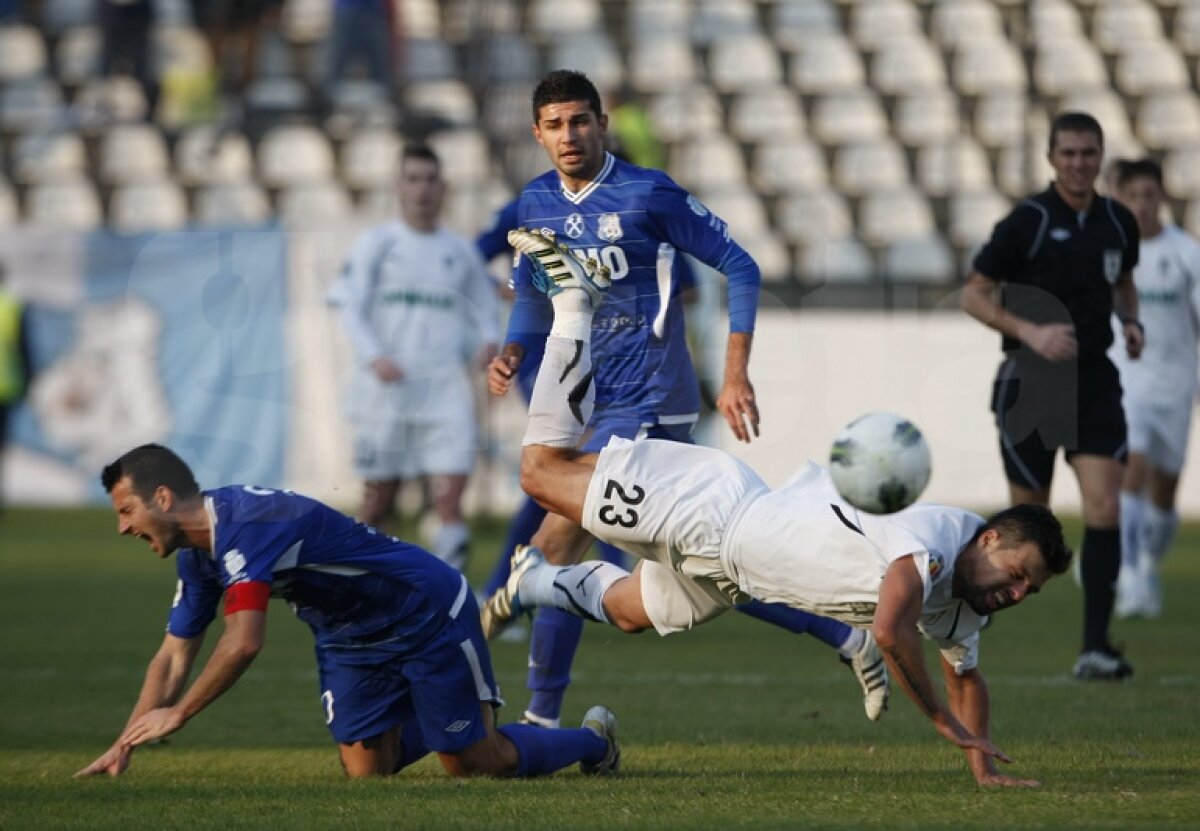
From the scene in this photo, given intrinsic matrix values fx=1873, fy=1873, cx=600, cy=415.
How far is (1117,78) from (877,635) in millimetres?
18140

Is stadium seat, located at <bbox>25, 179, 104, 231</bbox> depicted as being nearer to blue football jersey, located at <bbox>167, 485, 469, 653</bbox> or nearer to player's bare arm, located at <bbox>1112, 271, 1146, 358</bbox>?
player's bare arm, located at <bbox>1112, 271, 1146, 358</bbox>

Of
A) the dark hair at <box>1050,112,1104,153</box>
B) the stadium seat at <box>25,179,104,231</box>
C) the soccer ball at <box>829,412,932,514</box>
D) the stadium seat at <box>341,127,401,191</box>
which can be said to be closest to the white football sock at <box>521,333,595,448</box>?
the soccer ball at <box>829,412,932,514</box>

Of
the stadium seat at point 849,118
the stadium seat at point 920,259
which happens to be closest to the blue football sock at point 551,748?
the stadium seat at point 920,259

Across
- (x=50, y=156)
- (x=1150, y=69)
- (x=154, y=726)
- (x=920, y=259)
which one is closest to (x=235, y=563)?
(x=154, y=726)

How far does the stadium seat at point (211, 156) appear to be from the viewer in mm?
20484

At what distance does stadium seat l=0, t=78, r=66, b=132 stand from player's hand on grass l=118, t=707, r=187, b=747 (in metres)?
17.0

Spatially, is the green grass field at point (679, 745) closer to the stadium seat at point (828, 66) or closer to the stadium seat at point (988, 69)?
the stadium seat at point (988, 69)

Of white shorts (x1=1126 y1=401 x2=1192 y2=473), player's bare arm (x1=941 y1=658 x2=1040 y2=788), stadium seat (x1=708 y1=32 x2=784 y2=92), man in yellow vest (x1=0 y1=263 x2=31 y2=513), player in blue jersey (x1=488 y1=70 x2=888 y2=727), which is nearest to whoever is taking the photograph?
player's bare arm (x1=941 y1=658 x2=1040 y2=788)

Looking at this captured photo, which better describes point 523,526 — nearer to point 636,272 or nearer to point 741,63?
point 636,272

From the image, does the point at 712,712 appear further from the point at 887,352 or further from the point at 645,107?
the point at 645,107

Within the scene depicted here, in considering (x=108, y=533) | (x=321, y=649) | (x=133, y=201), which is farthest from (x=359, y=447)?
(x=133, y=201)

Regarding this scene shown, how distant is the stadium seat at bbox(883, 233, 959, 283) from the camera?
763 inches

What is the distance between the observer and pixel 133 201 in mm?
20219

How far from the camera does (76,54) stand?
21891mm
